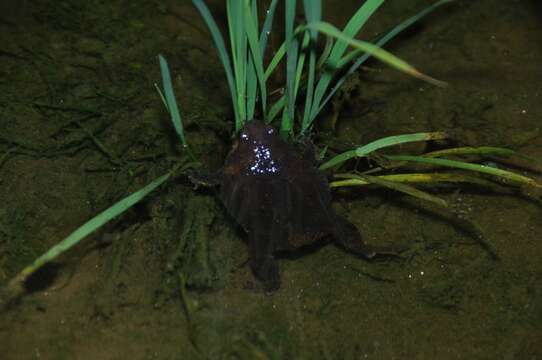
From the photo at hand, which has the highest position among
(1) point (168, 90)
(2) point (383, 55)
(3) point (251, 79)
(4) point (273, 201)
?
(2) point (383, 55)

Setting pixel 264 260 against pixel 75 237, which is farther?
pixel 264 260

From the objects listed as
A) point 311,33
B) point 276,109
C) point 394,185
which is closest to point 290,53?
point 311,33

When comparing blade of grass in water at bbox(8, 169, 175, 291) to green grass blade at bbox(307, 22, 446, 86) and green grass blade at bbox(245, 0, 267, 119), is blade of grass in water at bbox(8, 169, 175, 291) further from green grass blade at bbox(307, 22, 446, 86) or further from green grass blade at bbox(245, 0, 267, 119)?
green grass blade at bbox(307, 22, 446, 86)

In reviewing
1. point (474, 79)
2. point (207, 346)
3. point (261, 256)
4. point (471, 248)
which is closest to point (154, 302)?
point (207, 346)

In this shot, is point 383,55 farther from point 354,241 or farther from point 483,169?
point 354,241

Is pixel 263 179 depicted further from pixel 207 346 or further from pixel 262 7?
pixel 262 7

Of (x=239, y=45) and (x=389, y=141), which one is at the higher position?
(x=239, y=45)
